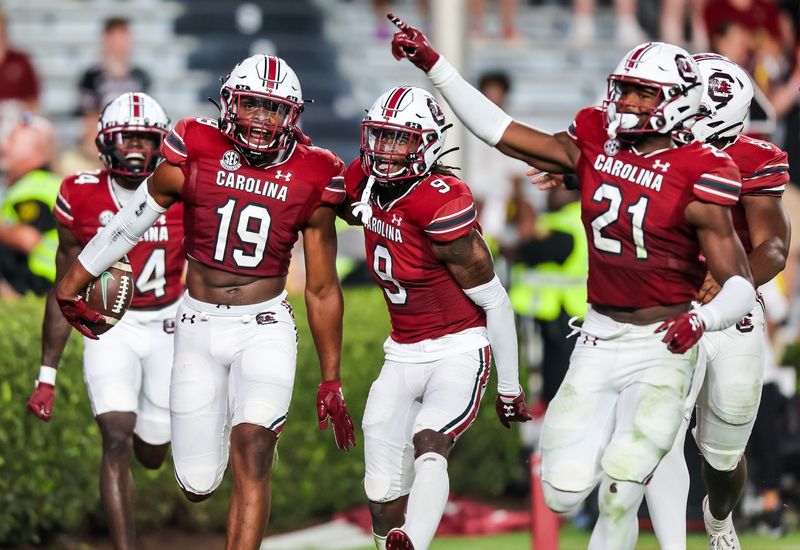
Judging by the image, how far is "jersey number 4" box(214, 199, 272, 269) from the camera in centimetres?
636

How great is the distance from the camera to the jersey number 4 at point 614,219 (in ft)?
18.9

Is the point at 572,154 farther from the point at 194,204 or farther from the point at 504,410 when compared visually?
the point at 194,204

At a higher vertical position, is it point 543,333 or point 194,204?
point 194,204

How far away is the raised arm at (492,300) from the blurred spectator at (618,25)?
348 inches

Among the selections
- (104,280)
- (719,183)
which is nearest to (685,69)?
(719,183)

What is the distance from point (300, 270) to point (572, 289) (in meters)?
2.44

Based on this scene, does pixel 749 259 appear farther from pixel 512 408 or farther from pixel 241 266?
pixel 241 266

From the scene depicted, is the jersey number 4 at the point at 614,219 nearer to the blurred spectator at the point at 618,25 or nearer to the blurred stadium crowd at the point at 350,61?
the blurred stadium crowd at the point at 350,61

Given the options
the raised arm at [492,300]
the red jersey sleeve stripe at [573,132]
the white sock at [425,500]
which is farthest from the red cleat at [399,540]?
the red jersey sleeve stripe at [573,132]

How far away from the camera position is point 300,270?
442 inches

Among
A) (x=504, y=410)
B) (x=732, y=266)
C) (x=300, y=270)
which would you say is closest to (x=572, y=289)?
(x=300, y=270)

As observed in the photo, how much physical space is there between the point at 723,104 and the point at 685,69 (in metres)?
0.79

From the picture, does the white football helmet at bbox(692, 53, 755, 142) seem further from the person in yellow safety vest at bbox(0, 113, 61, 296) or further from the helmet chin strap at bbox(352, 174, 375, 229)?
the person in yellow safety vest at bbox(0, 113, 61, 296)

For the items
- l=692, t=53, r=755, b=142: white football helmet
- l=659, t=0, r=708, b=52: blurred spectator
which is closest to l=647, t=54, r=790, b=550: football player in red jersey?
l=692, t=53, r=755, b=142: white football helmet
